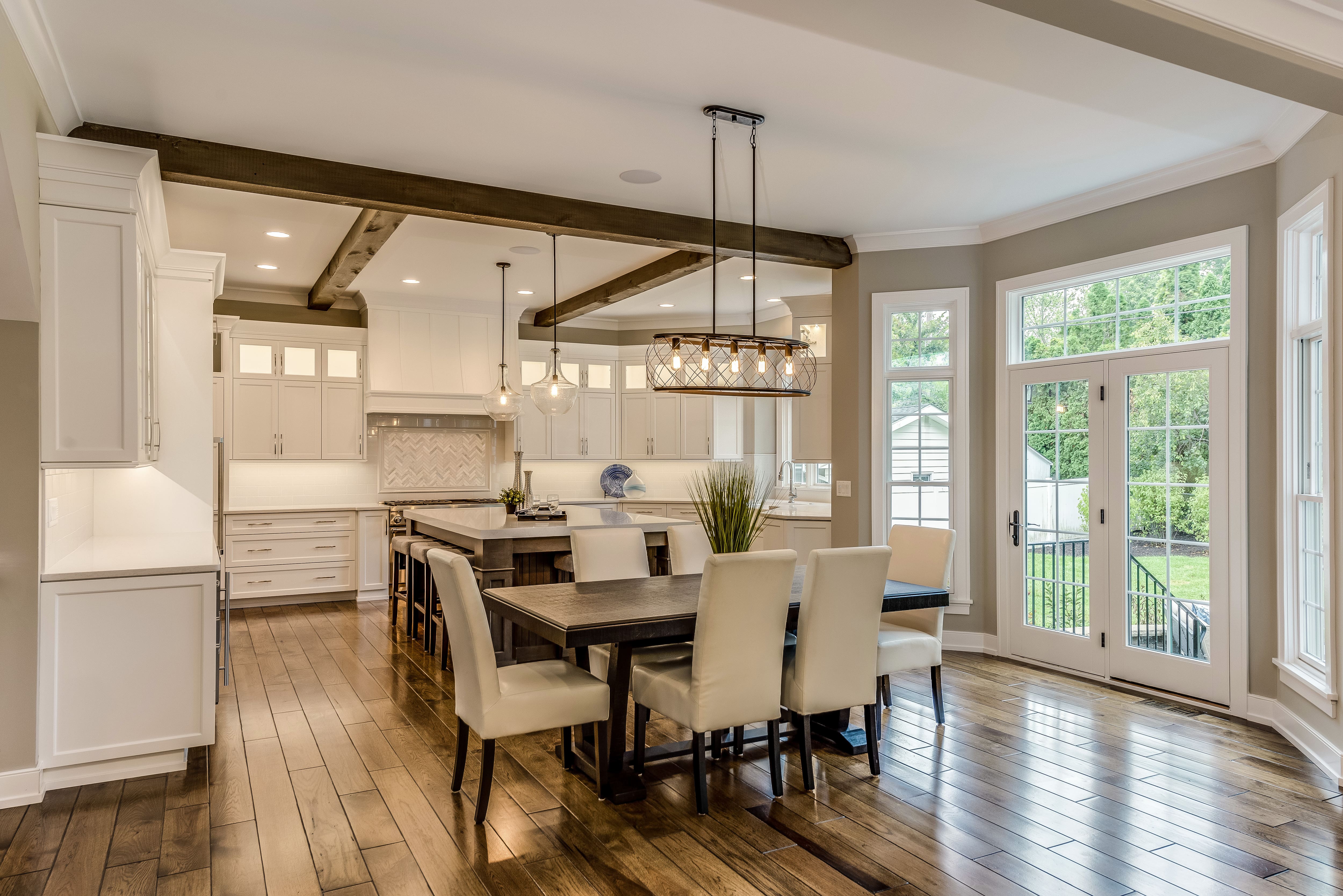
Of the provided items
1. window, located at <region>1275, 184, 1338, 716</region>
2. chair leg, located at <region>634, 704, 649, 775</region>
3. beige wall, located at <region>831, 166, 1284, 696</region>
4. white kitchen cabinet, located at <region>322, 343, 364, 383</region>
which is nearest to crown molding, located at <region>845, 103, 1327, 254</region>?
beige wall, located at <region>831, 166, 1284, 696</region>

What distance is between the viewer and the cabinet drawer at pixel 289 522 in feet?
23.2

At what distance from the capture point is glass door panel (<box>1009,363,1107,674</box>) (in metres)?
4.98

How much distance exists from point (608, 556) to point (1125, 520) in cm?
295

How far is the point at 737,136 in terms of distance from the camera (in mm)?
3928

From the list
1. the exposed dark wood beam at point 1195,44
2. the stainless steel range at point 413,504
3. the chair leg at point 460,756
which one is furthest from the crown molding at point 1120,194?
the stainless steel range at point 413,504

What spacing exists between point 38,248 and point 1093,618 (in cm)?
544

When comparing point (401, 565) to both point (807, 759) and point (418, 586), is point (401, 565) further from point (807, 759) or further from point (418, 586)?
point (807, 759)

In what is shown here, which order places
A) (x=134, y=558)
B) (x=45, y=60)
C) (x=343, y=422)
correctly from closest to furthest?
1. (x=45, y=60)
2. (x=134, y=558)
3. (x=343, y=422)

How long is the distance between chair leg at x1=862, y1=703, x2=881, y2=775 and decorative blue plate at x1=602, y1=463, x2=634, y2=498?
6000mm

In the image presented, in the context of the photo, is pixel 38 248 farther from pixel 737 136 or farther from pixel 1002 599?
pixel 1002 599

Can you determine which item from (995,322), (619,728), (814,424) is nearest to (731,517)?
(619,728)

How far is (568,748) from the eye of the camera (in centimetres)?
350

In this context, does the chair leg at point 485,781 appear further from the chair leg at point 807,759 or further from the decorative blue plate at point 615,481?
the decorative blue plate at point 615,481

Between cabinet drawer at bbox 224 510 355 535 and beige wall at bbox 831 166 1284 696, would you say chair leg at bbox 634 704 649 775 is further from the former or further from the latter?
cabinet drawer at bbox 224 510 355 535
